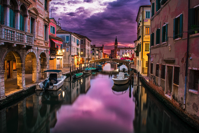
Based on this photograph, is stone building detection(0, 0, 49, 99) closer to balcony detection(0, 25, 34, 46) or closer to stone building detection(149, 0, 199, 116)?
balcony detection(0, 25, 34, 46)

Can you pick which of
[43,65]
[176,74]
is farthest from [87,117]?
[43,65]

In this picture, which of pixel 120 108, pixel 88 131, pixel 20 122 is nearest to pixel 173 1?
pixel 120 108

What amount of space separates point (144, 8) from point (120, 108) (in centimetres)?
1916

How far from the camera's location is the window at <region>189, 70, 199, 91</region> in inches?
276

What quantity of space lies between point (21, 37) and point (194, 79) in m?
12.4

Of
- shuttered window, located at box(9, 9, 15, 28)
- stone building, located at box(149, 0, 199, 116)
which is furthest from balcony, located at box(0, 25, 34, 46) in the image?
stone building, located at box(149, 0, 199, 116)

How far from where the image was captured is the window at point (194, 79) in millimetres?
7022

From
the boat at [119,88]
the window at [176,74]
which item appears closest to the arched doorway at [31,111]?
the window at [176,74]

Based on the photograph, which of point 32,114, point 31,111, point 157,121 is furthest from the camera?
point 31,111

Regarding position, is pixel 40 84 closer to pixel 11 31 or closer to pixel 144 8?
pixel 11 31

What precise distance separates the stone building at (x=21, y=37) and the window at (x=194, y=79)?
11513mm

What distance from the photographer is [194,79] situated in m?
7.18

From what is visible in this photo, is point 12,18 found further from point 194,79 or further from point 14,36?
point 194,79

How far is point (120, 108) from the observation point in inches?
449
